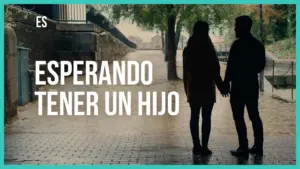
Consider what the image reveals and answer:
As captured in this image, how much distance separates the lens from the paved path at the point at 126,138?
6305 mm

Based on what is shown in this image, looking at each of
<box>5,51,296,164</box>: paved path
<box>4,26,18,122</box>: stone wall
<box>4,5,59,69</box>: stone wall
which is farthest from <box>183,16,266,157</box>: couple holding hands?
<box>4,5,59,69</box>: stone wall

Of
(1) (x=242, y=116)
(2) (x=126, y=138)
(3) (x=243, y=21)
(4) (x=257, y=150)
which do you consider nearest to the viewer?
(3) (x=243, y=21)

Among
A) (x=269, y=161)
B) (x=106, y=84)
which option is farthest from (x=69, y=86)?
(x=269, y=161)

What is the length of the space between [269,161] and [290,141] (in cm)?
174

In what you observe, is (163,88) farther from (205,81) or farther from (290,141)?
(205,81)

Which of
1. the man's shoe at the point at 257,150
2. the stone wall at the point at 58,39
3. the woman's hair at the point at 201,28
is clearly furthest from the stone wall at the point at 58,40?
the man's shoe at the point at 257,150

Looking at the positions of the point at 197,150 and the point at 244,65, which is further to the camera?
the point at 197,150

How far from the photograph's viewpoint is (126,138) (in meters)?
7.96

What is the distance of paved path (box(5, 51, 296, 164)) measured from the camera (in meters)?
6.30

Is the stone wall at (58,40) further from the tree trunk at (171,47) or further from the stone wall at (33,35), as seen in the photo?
the tree trunk at (171,47)

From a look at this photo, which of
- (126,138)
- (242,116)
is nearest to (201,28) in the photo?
(242,116)

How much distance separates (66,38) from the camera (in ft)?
39.3

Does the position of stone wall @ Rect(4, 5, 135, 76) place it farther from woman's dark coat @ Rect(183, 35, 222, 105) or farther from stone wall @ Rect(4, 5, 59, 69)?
woman's dark coat @ Rect(183, 35, 222, 105)

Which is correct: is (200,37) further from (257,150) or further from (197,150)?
(257,150)
